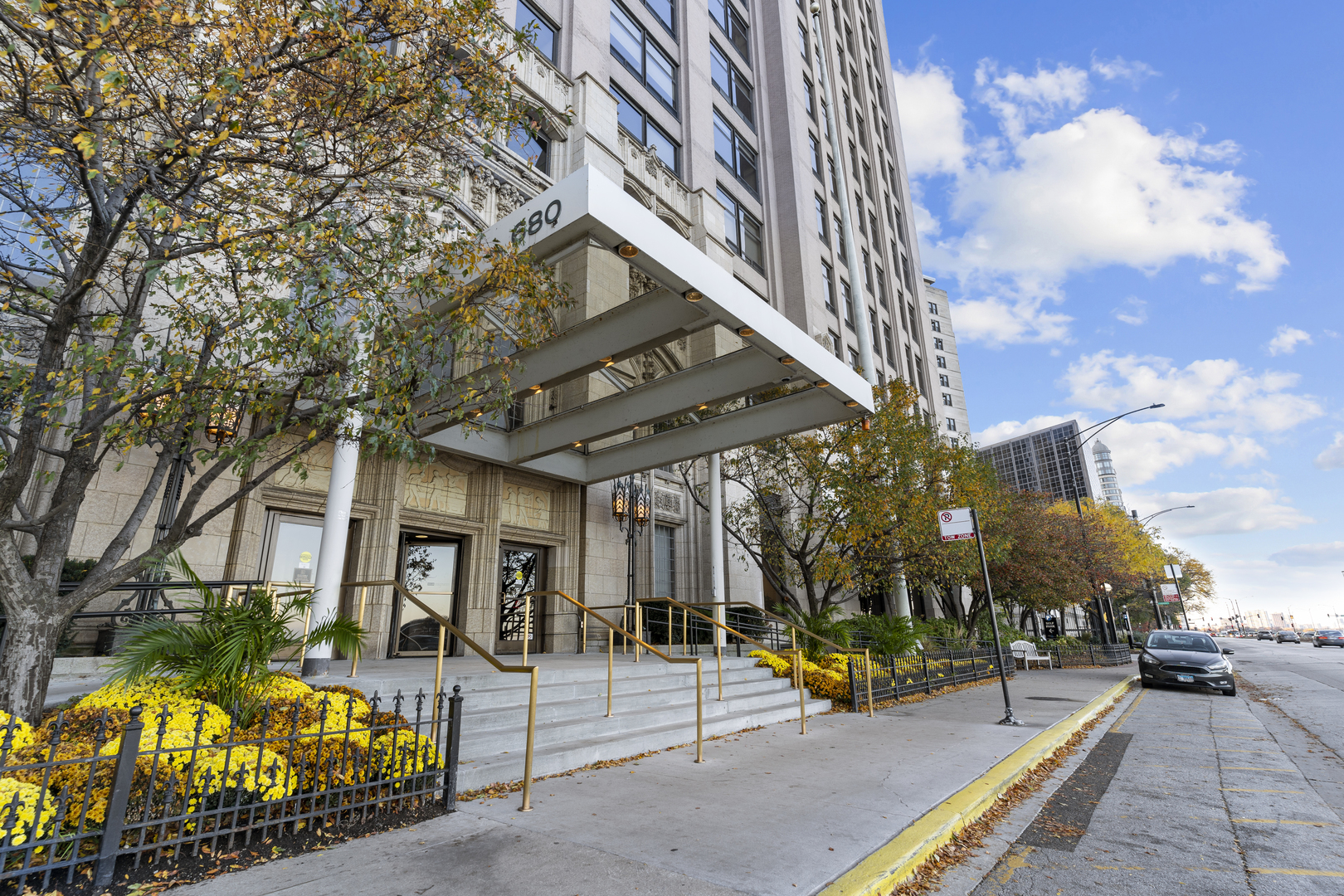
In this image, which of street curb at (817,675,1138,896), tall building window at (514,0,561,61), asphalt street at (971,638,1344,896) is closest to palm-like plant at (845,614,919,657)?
asphalt street at (971,638,1344,896)

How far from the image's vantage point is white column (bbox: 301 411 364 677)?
307 inches

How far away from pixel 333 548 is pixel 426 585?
6.09m

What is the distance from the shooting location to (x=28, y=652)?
485 cm

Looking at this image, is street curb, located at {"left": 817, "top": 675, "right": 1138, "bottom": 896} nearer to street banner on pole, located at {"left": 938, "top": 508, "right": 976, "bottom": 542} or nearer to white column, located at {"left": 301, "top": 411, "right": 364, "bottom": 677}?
street banner on pole, located at {"left": 938, "top": 508, "right": 976, "bottom": 542}

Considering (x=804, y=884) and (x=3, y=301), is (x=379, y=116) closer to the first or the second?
(x=3, y=301)

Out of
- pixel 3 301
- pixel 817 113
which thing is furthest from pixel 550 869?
pixel 817 113

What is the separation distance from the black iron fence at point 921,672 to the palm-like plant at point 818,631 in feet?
2.95

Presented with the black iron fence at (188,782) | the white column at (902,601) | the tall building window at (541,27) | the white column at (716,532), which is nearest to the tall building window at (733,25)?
the tall building window at (541,27)

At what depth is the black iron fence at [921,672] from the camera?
40.3 ft

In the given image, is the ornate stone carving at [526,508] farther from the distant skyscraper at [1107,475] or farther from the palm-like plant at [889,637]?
the distant skyscraper at [1107,475]

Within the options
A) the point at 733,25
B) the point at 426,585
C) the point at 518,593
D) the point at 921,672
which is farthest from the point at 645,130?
the point at 921,672

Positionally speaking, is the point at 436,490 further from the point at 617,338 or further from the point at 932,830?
the point at 932,830

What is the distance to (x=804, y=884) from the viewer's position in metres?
3.89

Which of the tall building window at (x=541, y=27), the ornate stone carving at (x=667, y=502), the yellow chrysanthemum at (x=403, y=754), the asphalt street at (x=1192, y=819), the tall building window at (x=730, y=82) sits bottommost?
the asphalt street at (x=1192, y=819)
